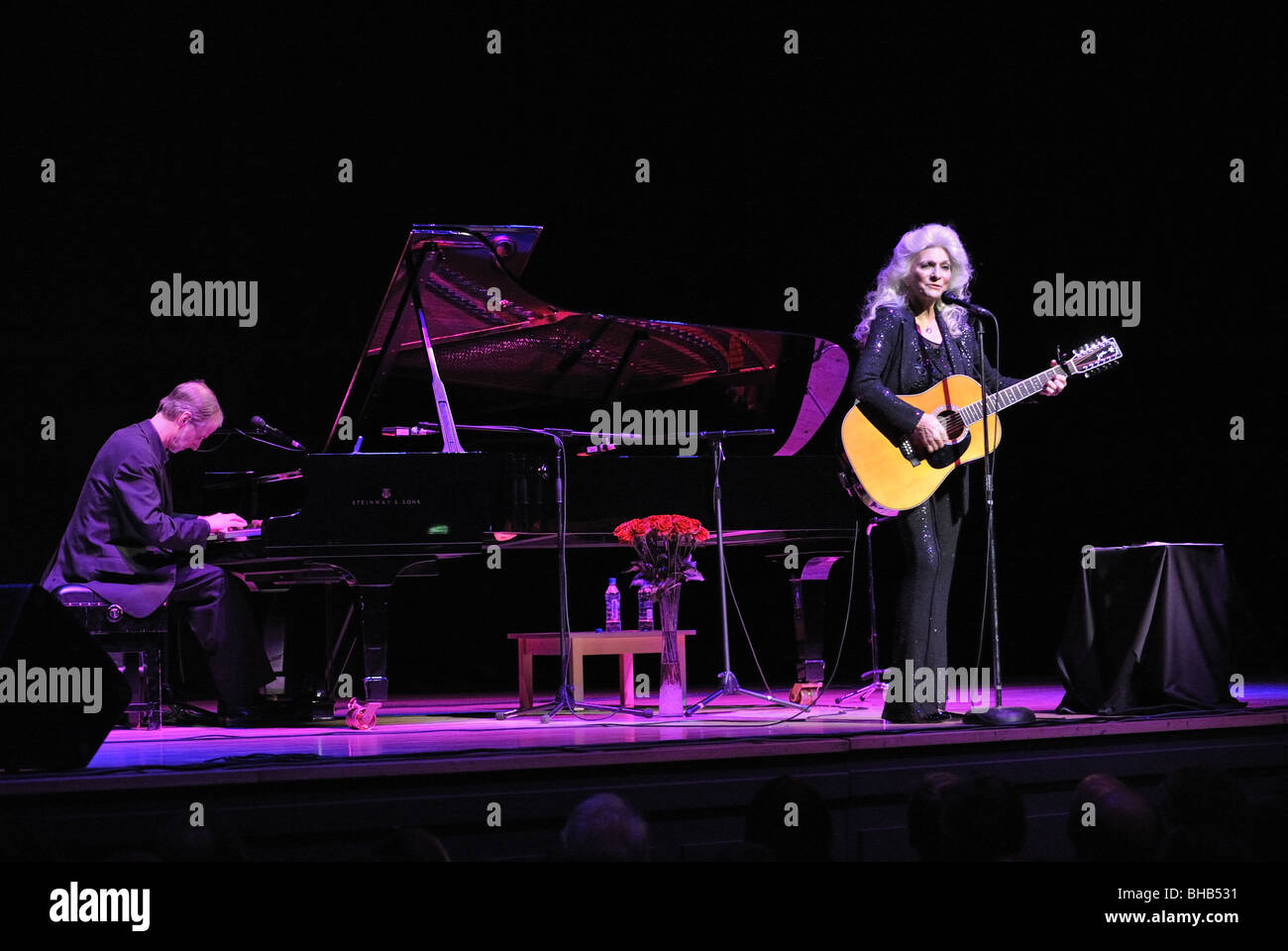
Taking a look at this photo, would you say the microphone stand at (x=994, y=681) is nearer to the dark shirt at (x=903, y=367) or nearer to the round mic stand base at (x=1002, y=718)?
the round mic stand base at (x=1002, y=718)

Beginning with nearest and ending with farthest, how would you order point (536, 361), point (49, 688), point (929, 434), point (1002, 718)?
point (49, 688)
point (1002, 718)
point (929, 434)
point (536, 361)

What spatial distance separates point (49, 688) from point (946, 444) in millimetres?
2993

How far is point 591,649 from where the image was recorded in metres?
5.77

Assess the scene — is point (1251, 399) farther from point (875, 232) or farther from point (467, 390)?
point (467, 390)

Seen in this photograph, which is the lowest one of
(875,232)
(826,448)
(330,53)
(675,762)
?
(675,762)

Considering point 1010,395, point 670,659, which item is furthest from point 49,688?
point 1010,395

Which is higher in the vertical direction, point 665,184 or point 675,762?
point 665,184

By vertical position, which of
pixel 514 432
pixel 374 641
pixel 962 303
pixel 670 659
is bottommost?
pixel 670 659

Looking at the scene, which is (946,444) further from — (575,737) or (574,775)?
(574,775)

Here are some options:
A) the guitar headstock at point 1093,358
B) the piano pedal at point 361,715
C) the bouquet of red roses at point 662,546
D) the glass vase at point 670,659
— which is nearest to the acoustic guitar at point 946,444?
the guitar headstock at point 1093,358

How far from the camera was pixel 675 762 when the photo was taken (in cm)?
391

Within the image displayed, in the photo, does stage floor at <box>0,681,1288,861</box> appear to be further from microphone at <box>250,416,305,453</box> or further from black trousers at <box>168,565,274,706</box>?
microphone at <box>250,416,305,453</box>

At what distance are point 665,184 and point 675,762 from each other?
4172 mm
